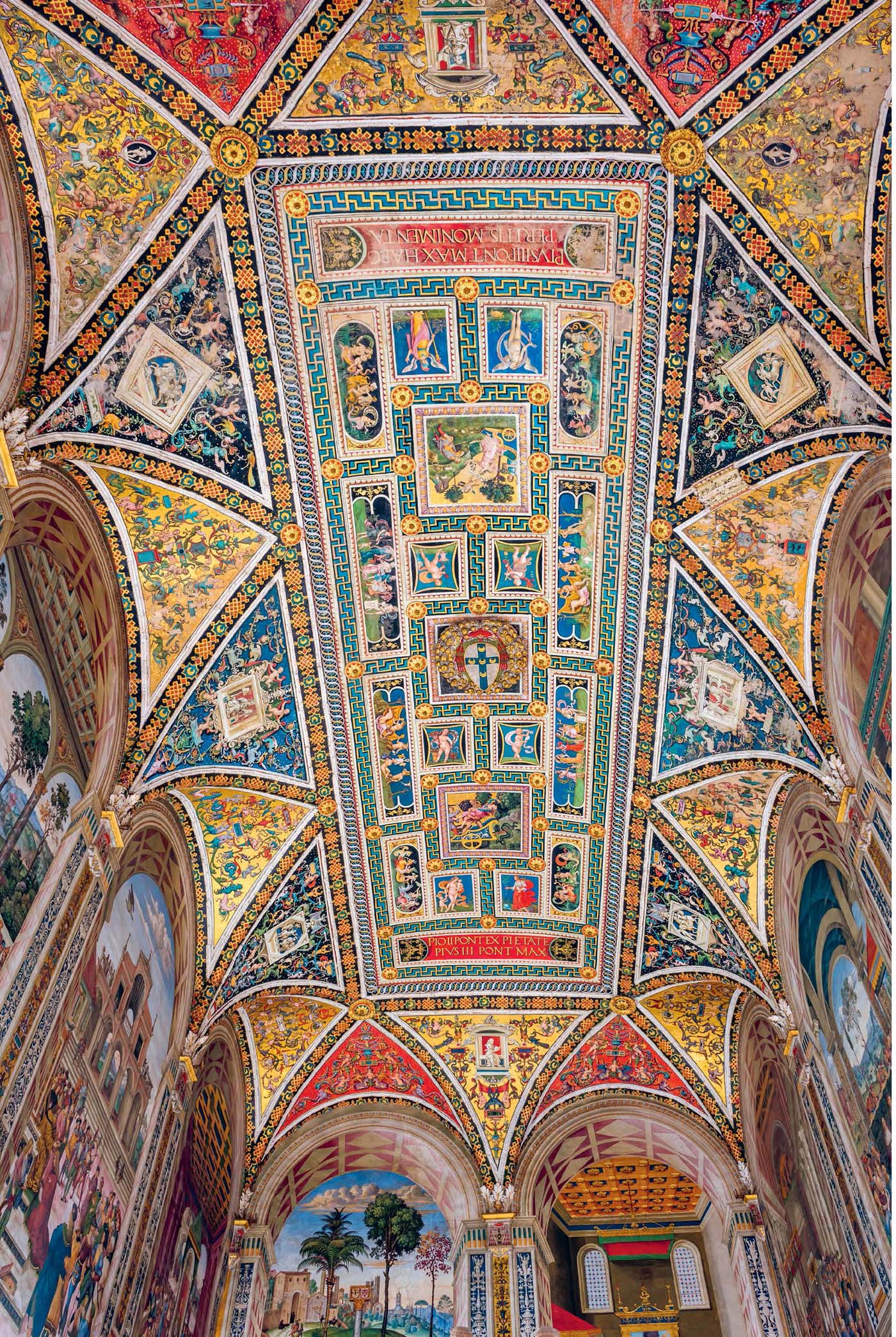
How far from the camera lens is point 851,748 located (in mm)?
12703

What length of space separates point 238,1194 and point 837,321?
14.7 meters

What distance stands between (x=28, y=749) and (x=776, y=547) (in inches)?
328

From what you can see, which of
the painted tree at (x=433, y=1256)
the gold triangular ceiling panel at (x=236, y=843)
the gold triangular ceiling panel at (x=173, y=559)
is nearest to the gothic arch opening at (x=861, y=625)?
the gold triangular ceiling panel at (x=173, y=559)

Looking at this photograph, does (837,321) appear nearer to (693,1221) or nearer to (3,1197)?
(3,1197)

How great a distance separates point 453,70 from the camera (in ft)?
36.0

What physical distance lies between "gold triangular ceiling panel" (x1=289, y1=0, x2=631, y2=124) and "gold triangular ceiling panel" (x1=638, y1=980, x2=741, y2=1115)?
42.2 ft

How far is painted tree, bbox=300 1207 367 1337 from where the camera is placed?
58.6 feet

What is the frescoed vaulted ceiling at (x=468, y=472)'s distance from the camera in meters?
10.8

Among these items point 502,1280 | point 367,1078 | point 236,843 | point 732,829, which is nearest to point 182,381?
point 236,843

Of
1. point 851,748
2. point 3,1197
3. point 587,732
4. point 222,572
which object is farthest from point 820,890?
point 3,1197

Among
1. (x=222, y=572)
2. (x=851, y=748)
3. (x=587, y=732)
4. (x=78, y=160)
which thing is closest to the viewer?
(x=78, y=160)

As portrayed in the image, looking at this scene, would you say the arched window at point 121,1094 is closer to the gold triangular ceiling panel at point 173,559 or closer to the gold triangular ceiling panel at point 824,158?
the gold triangular ceiling panel at point 173,559

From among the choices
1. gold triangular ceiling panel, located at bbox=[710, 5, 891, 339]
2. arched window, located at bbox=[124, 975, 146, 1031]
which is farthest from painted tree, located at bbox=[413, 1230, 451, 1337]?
gold triangular ceiling panel, located at bbox=[710, 5, 891, 339]

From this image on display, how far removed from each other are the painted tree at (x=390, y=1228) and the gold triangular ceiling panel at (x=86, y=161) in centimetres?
1404
